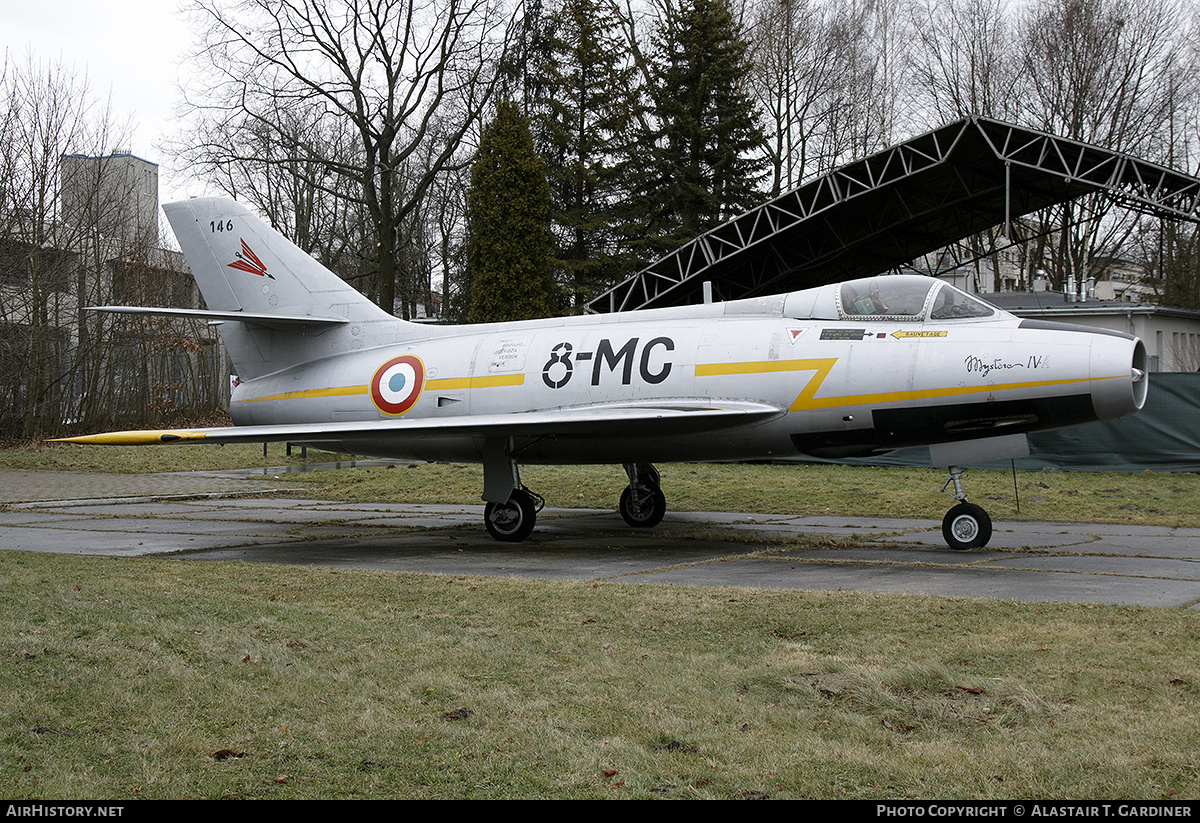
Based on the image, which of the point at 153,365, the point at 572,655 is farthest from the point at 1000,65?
the point at 572,655

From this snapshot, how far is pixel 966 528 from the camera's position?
34.9ft

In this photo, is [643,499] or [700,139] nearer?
[643,499]

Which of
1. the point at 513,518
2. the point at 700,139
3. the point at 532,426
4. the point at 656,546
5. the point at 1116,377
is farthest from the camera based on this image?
the point at 700,139

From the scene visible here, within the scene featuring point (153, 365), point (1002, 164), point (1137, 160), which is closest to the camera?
point (1137, 160)

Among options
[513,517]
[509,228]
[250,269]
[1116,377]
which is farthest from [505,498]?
[509,228]

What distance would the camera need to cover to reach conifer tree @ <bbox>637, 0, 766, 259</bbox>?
36.8 m

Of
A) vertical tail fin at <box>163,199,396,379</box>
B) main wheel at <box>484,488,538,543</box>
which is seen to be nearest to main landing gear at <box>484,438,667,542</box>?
main wheel at <box>484,488,538,543</box>

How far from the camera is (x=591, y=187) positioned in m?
38.8

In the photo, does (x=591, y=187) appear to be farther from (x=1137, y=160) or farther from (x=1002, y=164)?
(x=1137, y=160)

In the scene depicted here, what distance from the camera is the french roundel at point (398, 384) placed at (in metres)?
13.5

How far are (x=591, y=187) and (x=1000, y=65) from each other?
1864cm

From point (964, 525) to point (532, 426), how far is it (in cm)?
489

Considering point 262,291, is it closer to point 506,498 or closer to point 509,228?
point 506,498

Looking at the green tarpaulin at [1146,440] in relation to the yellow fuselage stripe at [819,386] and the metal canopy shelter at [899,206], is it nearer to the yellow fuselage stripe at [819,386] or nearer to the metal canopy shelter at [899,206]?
the metal canopy shelter at [899,206]
